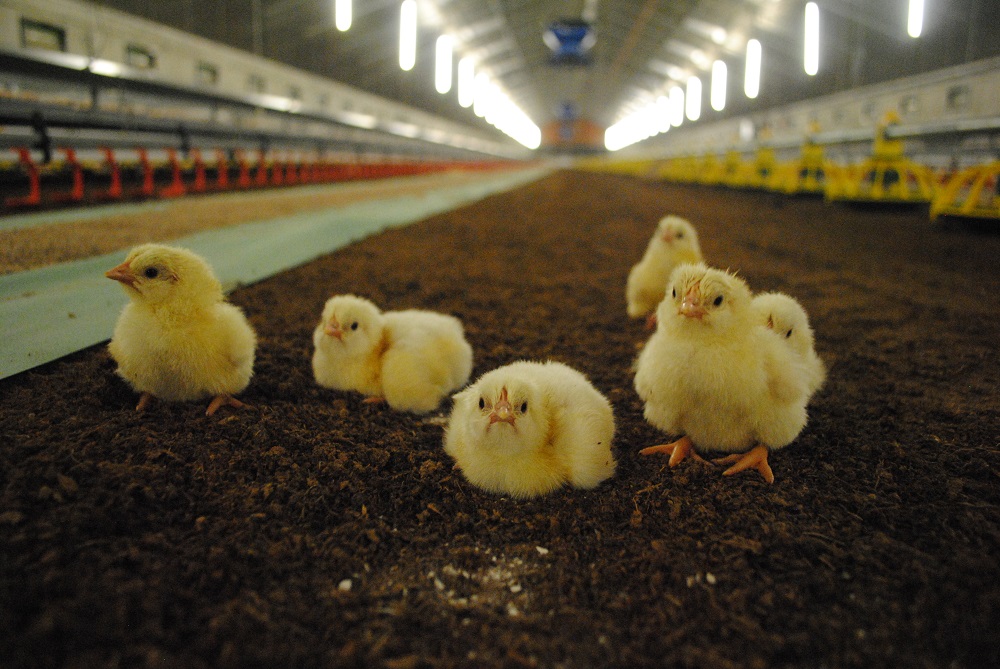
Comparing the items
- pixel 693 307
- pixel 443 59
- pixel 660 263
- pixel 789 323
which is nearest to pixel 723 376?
pixel 693 307

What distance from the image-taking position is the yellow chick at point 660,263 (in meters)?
3.34

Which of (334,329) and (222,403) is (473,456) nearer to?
(334,329)

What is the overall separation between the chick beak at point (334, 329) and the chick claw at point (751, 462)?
152 cm

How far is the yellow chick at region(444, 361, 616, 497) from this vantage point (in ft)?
5.64

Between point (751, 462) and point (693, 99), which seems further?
point (693, 99)

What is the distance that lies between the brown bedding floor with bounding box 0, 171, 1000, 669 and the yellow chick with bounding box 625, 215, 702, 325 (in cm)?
85

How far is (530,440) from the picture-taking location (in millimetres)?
1741

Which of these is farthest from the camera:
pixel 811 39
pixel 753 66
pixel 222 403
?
pixel 753 66

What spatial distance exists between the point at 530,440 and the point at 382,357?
0.96 m

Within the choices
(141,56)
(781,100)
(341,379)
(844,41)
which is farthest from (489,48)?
(341,379)

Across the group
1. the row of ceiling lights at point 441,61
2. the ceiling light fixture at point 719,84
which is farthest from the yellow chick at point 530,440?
the ceiling light fixture at point 719,84

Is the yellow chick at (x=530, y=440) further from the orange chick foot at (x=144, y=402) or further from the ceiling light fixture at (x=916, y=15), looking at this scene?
the ceiling light fixture at (x=916, y=15)

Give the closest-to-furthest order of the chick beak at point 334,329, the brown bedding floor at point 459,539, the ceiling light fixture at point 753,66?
the brown bedding floor at point 459,539 → the chick beak at point 334,329 → the ceiling light fixture at point 753,66

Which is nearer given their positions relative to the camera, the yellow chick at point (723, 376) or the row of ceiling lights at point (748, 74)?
the yellow chick at point (723, 376)
